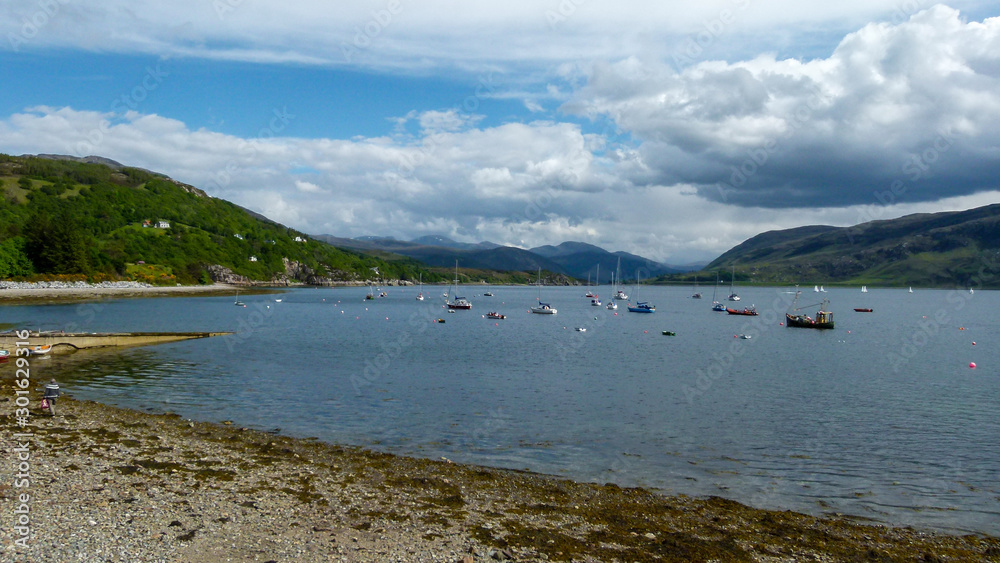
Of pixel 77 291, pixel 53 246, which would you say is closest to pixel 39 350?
pixel 77 291

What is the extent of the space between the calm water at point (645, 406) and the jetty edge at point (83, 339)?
336cm

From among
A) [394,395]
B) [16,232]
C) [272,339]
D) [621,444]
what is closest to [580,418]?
[621,444]

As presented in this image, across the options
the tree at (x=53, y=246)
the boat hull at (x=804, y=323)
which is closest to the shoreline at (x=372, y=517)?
the boat hull at (x=804, y=323)

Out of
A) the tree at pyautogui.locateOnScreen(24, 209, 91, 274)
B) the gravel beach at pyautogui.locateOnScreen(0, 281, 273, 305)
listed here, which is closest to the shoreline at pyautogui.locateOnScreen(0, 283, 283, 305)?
the gravel beach at pyautogui.locateOnScreen(0, 281, 273, 305)

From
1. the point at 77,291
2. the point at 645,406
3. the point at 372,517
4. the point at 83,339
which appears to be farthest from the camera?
the point at 77,291

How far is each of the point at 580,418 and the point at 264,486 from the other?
16.7 meters

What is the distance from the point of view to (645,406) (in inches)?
1310

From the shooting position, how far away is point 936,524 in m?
16.4

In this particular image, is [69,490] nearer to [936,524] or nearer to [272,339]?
[936,524]

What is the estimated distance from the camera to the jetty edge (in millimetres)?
45997

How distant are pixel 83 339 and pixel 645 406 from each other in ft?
153

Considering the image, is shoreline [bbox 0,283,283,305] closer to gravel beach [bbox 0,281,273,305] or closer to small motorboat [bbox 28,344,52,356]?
gravel beach [bbox 0,281,273,305]

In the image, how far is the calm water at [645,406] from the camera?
20359mm

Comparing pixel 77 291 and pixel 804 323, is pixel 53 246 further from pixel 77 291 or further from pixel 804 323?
pixel 804 323
